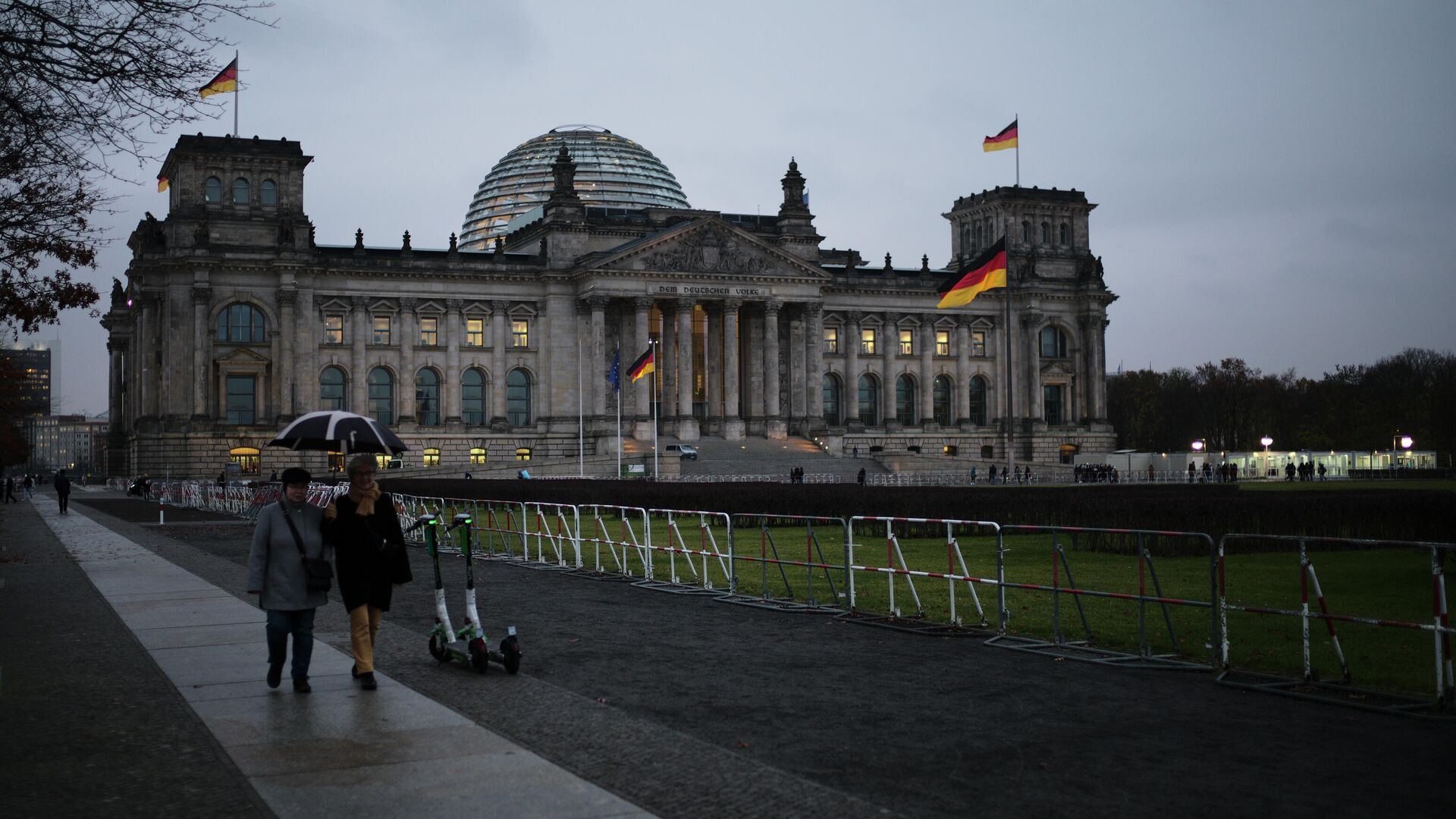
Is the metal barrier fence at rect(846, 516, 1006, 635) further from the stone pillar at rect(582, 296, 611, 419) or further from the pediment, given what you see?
the stone pillar at rect(582, 296, 611, 419)

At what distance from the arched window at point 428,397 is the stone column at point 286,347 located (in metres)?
9.13

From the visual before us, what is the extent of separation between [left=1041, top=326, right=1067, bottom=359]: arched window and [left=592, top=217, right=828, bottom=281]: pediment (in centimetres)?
2461

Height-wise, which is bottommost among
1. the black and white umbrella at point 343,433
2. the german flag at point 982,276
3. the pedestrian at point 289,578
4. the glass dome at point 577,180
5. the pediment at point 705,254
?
the pedestrian at point 289,578

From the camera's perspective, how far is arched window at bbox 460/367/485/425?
4060 inches

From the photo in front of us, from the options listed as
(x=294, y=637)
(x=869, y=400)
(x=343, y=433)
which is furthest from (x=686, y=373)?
(x=294, y=637)

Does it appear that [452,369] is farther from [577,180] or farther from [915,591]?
[915,591]

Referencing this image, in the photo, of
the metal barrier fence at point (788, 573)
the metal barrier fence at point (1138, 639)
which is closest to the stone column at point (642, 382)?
the metal barrier fence at point (788, 573)

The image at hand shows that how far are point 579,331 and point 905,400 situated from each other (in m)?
28.8

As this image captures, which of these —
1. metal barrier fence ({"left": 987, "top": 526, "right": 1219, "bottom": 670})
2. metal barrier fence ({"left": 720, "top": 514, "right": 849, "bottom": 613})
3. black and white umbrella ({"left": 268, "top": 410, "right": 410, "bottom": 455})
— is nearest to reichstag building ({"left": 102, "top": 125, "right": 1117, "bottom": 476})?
metal barrier fence ({"left": 720, "top": 514, "right": 849, "bottom": 613})

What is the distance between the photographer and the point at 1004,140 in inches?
3233

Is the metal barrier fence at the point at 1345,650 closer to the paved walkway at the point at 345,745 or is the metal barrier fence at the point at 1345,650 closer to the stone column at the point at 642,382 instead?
the paved walkway at the point at 345,745

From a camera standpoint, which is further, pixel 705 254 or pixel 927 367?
pixel 927 367

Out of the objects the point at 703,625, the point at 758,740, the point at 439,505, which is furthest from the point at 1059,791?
the point at 439,505

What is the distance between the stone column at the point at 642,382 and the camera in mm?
101375
